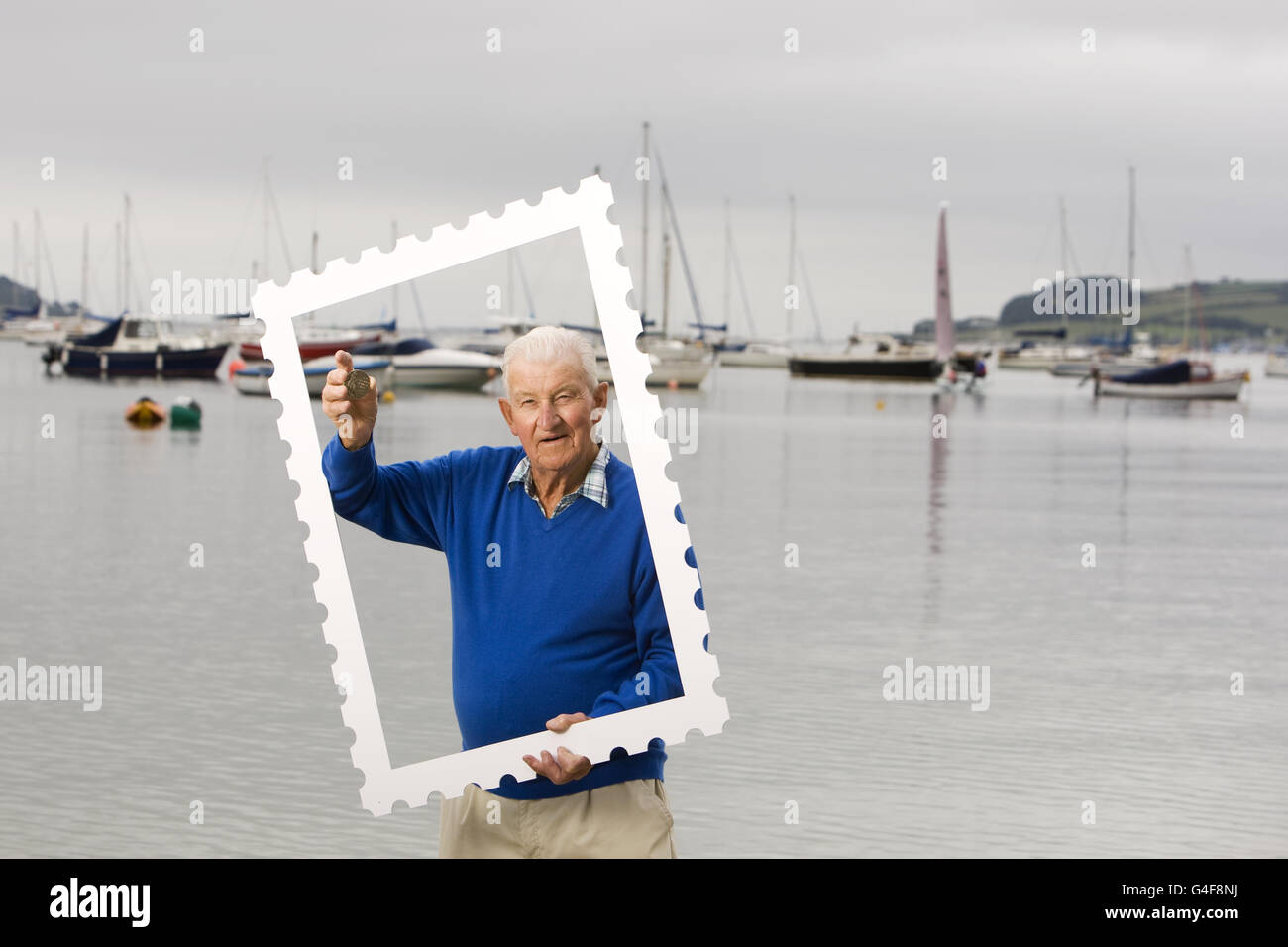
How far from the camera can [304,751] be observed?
998cm

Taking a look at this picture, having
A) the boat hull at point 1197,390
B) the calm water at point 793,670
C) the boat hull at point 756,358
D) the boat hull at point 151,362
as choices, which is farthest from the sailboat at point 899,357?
the calm water at point 793,670

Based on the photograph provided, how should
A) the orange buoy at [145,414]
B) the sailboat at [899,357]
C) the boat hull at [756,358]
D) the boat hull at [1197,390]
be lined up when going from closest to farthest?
the orange buoy at [145,414]
the boat hull at [1197,390]
the sailboat at [899,357]
the boat hull at [756,358]

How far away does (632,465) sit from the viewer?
3.68m

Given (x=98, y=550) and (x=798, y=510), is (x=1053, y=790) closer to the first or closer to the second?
(x=98, y=550)

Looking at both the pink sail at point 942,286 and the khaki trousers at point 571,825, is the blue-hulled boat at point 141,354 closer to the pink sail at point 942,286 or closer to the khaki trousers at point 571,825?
the pink sail at point 942,286

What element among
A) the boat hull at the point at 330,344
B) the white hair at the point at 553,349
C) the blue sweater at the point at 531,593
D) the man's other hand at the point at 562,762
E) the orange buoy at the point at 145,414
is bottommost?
the orange buoy at the point at 145,414

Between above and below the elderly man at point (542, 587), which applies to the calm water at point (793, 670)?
below

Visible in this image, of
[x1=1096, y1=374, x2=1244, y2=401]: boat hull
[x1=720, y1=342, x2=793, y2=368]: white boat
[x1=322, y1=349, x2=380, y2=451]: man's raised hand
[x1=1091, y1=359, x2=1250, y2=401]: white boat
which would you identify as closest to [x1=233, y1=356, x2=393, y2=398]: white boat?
[x1=1091, y1=359, x2=1250, y2=401]: white boat

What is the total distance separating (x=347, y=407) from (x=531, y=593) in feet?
1.72

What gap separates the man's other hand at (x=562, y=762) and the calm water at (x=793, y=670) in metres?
4.51

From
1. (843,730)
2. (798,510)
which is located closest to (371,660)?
(843,730)

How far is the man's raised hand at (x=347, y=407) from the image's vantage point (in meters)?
3.60

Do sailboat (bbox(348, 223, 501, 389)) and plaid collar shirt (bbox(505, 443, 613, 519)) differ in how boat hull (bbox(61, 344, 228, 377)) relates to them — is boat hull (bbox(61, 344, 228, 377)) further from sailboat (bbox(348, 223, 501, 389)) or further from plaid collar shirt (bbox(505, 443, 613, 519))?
plaid collar shirt (bbox(505, 443, 613, 519))

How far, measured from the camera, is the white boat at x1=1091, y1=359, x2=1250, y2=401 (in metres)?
82.4
